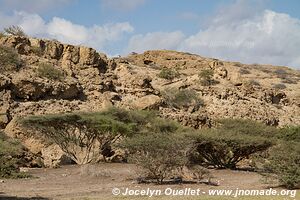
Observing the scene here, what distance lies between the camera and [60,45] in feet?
137

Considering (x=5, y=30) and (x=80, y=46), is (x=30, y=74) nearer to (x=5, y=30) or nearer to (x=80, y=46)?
(x=80, y=46)

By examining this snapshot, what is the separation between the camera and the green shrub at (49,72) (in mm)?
34688

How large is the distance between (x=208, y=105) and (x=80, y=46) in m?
12.7

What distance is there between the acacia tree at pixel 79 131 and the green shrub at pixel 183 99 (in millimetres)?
13908

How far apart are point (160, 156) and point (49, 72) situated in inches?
745

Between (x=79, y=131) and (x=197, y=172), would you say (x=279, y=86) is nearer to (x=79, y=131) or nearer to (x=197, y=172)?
(x=79, y=131)

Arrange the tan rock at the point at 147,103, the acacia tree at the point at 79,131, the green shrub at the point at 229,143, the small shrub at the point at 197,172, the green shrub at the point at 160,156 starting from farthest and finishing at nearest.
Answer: the tan rock at the point at 147,103, the acacia tree at the point at 79,131, the green shrub at the point at 229,143, the small shrub at the point at 197,172, the green shrub at the point at 160,156

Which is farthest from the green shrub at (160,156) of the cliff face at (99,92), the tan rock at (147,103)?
the tan rock at (147,103)

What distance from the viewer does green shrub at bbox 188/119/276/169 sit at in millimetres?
25359

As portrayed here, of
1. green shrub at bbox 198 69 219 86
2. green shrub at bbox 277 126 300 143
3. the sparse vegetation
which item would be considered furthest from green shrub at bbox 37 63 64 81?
green shrub at bbox 198 69 219 86

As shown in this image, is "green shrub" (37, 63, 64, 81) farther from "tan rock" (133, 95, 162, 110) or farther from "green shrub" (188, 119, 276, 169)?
"green shrub" (188, 119, 276, 169)

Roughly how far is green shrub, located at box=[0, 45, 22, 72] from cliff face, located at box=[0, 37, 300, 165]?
493 mm

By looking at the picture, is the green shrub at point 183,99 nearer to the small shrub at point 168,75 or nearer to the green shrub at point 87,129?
the green shrub at point 87,129

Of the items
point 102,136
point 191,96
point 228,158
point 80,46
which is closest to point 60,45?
point 80,46
